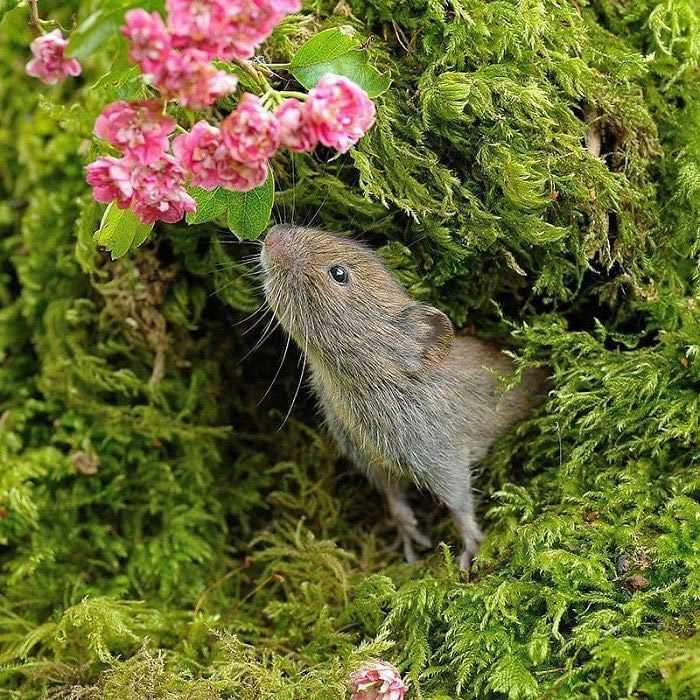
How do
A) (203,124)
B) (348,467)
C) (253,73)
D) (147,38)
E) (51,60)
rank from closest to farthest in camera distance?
1. (147,38)
2. (203,124)
3. (51,60)
4. (253,73)
5. (348,467)

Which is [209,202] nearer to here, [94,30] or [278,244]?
[278,244]

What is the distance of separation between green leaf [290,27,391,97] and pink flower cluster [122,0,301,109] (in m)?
0.49

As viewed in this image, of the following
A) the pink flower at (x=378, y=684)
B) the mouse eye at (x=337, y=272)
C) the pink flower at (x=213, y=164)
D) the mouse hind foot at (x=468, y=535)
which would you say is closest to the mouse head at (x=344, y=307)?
the mouse eye at (x=337, y=272)

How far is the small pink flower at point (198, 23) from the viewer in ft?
5.70

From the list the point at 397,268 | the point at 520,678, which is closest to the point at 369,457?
the point at 397,268

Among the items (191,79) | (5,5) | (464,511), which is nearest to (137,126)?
(191,79)

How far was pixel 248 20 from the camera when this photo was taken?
1812 mm

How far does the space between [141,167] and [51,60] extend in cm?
41

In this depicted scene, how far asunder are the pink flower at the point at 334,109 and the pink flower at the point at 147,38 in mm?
357

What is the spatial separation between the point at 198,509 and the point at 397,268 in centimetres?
140

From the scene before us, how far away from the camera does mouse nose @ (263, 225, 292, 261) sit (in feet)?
9.46

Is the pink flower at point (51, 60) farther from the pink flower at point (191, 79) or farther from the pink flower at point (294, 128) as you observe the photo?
the pink flower at point (294, 128)

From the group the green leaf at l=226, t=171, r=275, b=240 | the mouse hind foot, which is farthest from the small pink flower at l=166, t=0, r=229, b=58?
the mouse hind foot

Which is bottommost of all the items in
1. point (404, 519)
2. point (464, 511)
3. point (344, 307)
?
point (404, 519)
